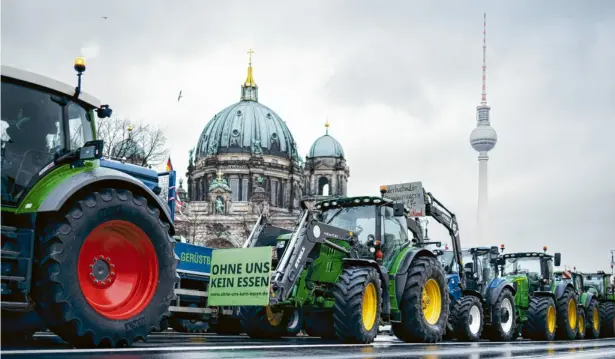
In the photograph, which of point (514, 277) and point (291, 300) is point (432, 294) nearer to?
point (291, 300)

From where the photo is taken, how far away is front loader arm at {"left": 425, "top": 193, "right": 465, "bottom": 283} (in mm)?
15203

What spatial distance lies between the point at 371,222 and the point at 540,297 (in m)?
8.16

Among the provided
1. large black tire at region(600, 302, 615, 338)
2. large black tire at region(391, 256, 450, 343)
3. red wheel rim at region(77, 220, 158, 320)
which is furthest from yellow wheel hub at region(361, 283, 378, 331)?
large black tire at region(600, 302, 615, 338)

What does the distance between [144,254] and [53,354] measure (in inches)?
57.1

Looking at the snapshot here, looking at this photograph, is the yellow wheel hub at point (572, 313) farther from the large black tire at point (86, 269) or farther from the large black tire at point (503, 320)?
the large black tire at point (86, 269)

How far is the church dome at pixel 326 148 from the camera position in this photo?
109625mm

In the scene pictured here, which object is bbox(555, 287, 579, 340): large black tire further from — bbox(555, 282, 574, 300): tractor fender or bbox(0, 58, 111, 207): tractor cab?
bbox(0, 58, 111, 207): tractor cab

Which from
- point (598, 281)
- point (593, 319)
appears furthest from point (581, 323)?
point (598, 281)

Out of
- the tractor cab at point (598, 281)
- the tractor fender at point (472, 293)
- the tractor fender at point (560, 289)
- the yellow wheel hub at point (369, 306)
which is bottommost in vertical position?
the yellow wheel hub at point (369, 306)

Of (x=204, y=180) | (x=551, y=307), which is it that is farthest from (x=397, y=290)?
(x=204, y=180)

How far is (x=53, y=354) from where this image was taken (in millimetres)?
5812

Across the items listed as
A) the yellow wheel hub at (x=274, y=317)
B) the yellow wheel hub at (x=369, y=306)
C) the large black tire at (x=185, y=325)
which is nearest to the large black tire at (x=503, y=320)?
the yellow wheel hub at (x=274, y=317)

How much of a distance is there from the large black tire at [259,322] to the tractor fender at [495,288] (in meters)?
5.43

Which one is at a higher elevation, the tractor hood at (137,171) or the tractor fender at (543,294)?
the tractor hood at (137,171)
